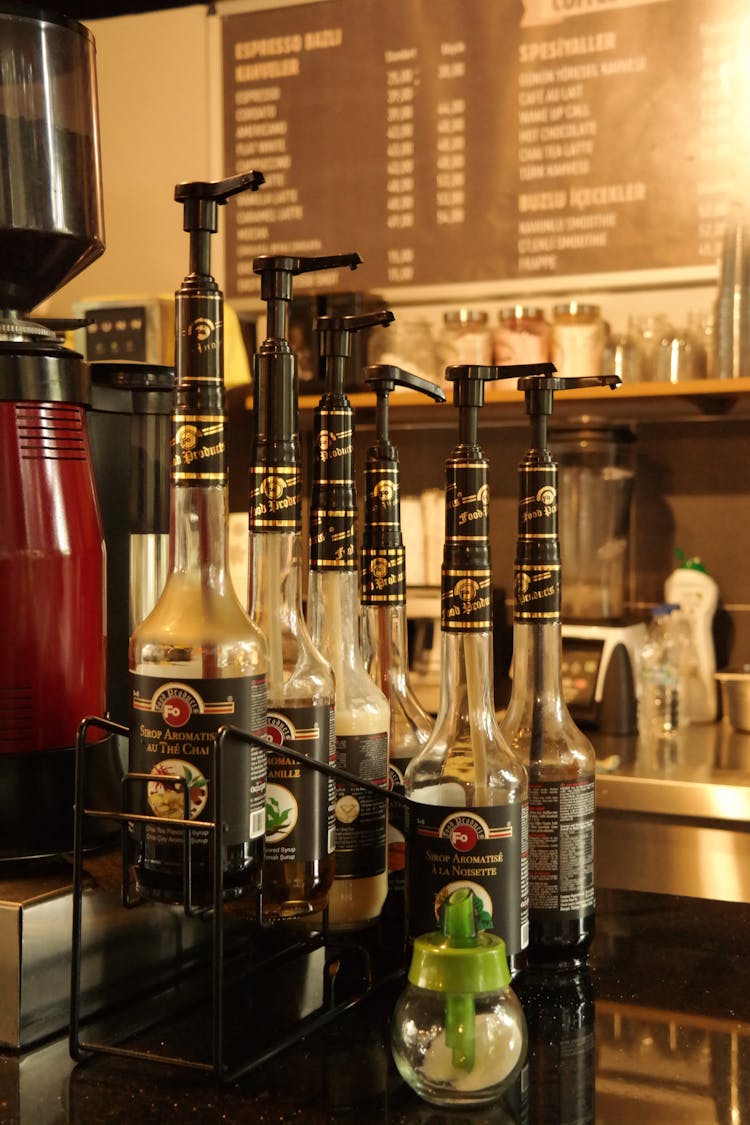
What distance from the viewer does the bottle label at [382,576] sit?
2.42 ft

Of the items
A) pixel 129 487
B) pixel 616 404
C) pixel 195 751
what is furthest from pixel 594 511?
pixel 195 751

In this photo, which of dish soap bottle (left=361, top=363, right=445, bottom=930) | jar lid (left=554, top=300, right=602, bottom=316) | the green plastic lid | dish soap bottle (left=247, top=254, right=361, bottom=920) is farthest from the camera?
jar lid (left=554, top=300, right=602, bottom=316)

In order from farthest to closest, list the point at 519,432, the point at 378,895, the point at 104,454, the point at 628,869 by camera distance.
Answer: the point at 519,432 → the point at 628,869 → the point at 104,454 → the point at 378,895

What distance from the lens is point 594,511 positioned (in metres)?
2.59

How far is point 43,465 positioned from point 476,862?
32 centimetres

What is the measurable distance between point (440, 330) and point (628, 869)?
4.34 feet

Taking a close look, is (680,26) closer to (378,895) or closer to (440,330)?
(440,330)

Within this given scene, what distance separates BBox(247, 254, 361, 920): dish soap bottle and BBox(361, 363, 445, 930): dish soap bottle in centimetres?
8

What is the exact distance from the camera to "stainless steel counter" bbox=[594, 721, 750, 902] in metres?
1.94

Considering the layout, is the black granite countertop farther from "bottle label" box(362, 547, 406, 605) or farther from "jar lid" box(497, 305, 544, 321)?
"jar lid" box(497, 305, 544, 321)

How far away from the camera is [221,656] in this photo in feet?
1.92

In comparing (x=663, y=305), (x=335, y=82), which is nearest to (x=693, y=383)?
(x=663, y=305)

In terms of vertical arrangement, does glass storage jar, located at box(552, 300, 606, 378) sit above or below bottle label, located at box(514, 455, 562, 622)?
above

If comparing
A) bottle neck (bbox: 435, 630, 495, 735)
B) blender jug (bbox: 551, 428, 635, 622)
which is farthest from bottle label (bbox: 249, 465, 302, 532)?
blender jug (bbox: 551, 428, 635, 622)
